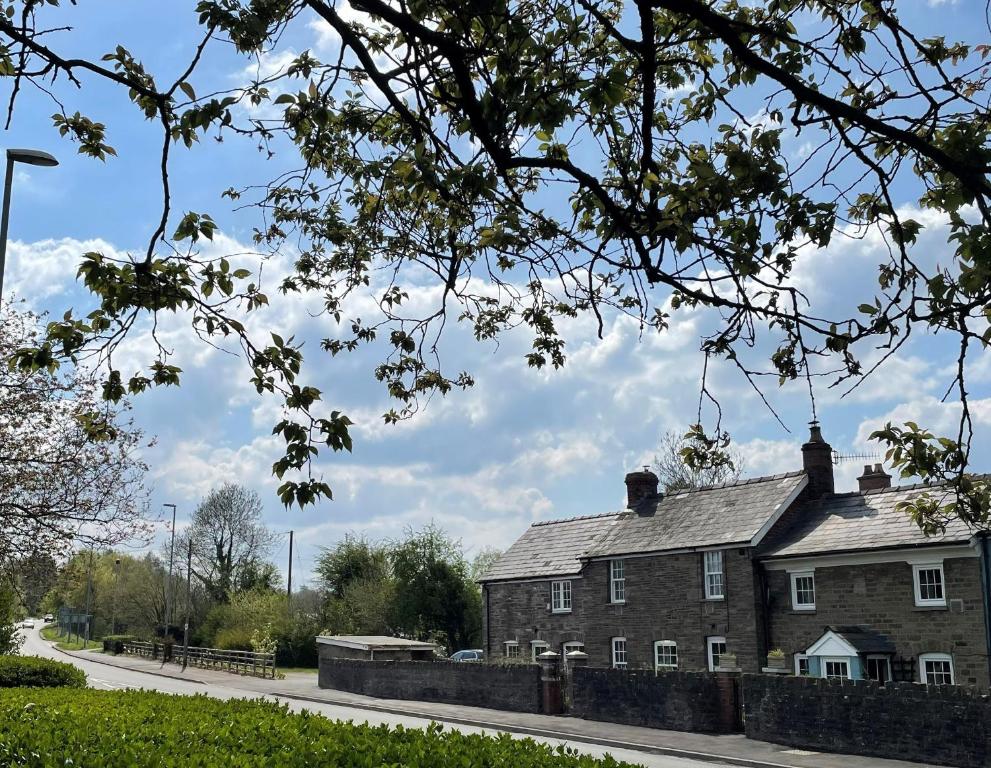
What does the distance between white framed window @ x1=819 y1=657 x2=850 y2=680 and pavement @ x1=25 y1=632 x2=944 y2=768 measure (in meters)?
6.88

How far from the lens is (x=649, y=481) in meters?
42.6

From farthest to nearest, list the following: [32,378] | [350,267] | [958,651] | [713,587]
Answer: [713,587] → [958,651] → [32,378] → [350,267]

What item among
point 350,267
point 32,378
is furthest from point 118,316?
point 32,378

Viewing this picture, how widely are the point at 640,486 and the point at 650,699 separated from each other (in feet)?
53.4

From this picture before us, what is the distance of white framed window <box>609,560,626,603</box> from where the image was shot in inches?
1512

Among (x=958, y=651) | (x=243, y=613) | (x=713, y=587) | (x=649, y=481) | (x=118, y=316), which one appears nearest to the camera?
(x=118, y=316)

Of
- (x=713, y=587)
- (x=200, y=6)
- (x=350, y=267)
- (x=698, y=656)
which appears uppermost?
(x=200, y=6)

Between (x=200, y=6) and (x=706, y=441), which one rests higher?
(x=200, y=6)

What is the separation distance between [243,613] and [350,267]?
58767 millimetres

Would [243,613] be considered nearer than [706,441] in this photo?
No

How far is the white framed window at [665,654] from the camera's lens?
36.1 meters

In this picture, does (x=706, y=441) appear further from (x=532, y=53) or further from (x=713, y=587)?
(x=713, y=587)

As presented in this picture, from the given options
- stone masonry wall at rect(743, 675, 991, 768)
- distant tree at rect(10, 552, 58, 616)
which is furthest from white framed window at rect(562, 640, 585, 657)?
distant tree at rect(10, 552, 58, 616)

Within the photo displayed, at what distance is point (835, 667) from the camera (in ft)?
99.1
